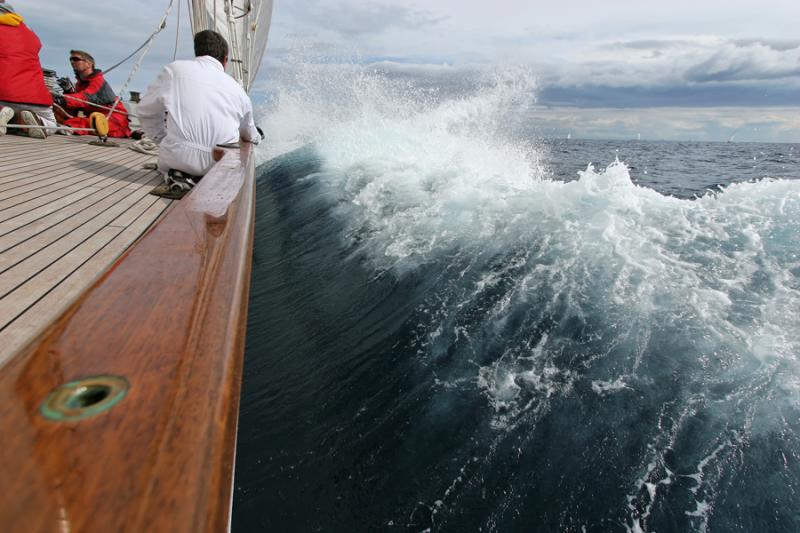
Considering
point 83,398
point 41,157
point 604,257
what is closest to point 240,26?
point 41,157

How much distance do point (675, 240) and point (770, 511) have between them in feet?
8.42

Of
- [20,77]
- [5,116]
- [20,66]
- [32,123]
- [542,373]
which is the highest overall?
[20,66]

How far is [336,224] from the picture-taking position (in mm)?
5871

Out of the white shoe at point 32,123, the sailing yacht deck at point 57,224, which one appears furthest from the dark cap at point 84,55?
the sailing yacht deck at point 57,224

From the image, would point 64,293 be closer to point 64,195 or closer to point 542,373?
point 64,195

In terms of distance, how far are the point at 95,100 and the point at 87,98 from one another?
12 cm

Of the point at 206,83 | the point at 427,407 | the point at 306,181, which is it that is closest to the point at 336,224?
the point at 206,83

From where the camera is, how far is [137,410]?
66 cm

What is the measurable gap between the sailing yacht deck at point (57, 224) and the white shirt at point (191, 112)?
0.44 metres

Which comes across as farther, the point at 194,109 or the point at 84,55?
the point at 84,55

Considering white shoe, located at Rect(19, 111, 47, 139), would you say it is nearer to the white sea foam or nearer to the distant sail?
the distant sail

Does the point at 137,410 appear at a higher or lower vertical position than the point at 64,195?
higher

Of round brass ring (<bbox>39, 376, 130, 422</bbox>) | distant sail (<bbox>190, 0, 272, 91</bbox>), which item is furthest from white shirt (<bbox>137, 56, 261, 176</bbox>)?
distant sail (<bbox>190, 0, 272, 91</bbox>)

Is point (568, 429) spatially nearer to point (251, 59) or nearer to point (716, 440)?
point (716, 440)
